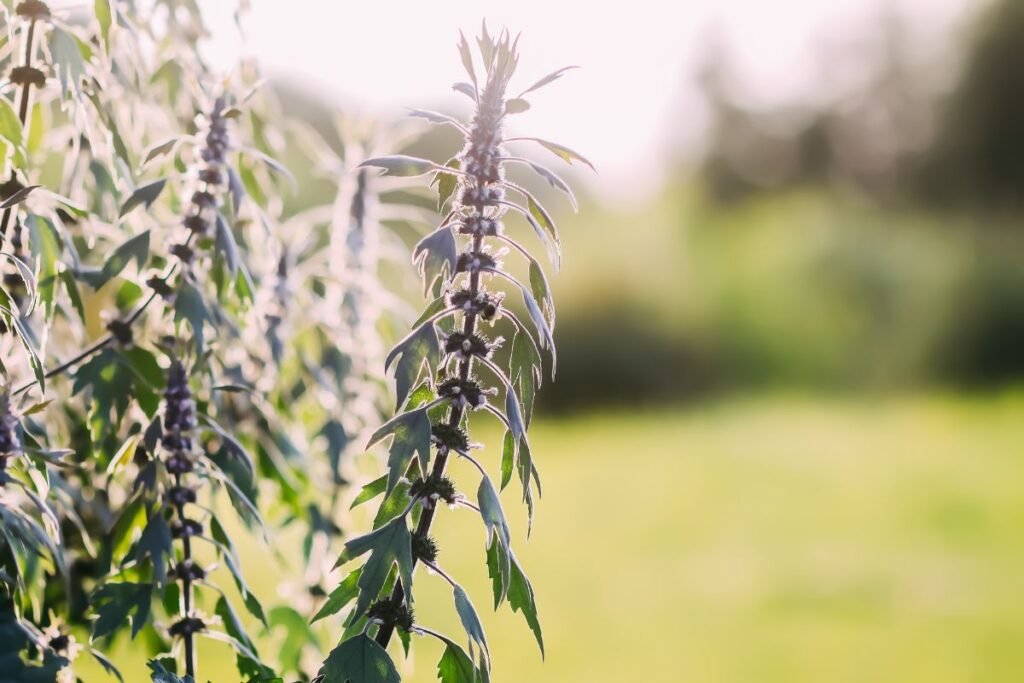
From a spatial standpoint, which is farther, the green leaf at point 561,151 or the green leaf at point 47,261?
the green leaf at point 47,261

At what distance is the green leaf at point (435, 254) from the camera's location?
1235mm

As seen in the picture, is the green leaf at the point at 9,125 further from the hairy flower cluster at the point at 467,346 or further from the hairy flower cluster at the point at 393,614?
the hairy flower cluster at the point at 393,614

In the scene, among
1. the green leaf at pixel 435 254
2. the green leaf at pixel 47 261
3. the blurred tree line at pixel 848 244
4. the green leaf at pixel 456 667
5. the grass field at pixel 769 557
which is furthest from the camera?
the blurred tree line at pixel 848 244

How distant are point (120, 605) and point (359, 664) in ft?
1.90

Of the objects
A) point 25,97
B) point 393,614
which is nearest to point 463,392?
point 393,614

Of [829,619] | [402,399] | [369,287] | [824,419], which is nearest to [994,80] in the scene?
[824,419]

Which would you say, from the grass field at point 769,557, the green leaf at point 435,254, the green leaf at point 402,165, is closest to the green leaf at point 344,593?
the green leaf at point 435,254

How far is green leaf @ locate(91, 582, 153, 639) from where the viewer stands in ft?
5.46

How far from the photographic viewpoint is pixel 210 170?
1744 mm

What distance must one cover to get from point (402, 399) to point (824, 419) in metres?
10.1

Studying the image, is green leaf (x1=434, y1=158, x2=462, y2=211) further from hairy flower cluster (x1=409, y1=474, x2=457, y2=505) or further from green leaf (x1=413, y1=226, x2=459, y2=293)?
hairy flower cluster (x1=409, y1=474, x2=457, y2=505)

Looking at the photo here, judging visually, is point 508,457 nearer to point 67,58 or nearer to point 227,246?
point 227,246

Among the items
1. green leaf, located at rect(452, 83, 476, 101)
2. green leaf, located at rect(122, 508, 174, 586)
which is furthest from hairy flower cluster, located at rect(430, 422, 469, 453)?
green leaf, located at rect(122, 508, 174, 586)

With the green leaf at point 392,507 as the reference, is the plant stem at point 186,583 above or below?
below
